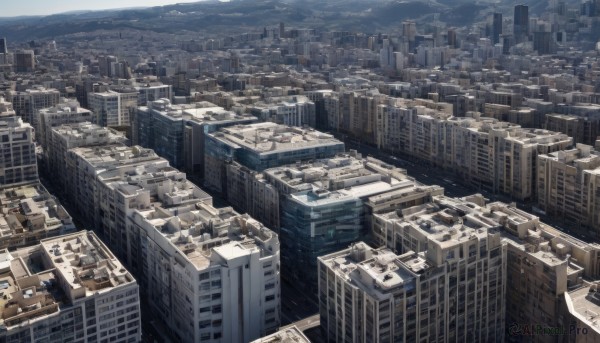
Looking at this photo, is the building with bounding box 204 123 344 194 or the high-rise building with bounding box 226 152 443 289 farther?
the building with bounding box 204 123 344 194

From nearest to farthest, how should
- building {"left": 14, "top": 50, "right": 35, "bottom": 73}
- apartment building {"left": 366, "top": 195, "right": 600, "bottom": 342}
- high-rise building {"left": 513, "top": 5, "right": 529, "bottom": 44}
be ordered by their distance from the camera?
apartment building {"left": 366, "top": 195, "right": 600, "bottom": 342} → building {"left": 14, "top": 50, "right": 35, "bottom": 73} → high-rise building {"left": 513, "top": 5, "right": 529, "bottom": 44}

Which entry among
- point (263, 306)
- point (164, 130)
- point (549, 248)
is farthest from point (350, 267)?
point (164, 130)

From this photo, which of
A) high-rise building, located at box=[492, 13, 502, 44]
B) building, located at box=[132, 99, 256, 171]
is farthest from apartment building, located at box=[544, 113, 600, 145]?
high-rise building, located at box=[492, 13, 502, 44]

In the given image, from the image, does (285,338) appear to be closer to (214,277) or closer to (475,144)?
(214,277)

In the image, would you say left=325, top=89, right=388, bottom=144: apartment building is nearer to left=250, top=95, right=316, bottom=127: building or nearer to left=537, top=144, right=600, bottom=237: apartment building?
left=250, top=95, right=316, bottom=127: building

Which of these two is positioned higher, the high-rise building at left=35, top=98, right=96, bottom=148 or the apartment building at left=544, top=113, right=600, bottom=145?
the high-rise building at left=35, top=98, right=96, bottom=148

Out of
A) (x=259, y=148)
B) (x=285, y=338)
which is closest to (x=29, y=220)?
(x=259, y=148)
